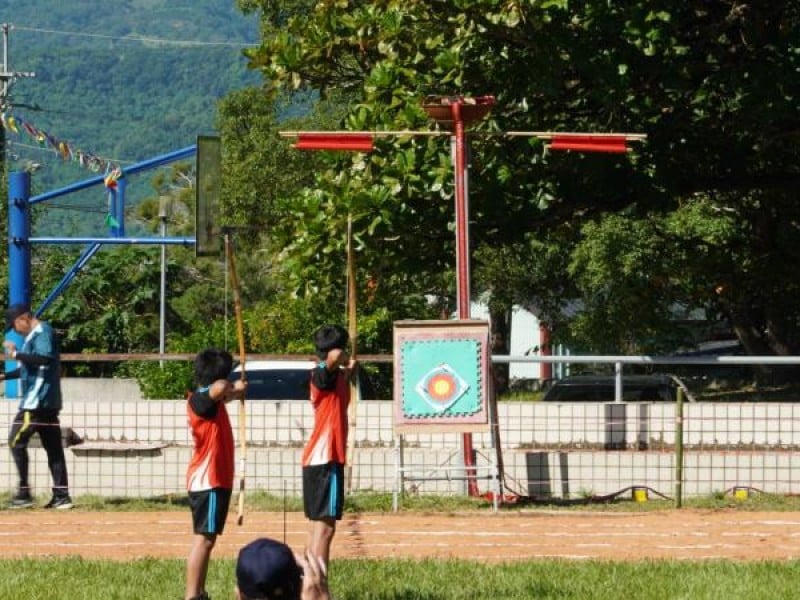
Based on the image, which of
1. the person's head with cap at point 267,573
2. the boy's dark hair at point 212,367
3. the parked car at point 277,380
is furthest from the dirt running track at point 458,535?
the person's head with cap at point 267,573

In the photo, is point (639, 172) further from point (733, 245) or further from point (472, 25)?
point (733, 245)

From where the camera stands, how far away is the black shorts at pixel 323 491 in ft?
31.9

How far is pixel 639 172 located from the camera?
1881cm

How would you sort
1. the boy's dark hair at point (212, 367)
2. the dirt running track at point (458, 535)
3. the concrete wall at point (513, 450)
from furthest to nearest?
1. the concrete wall at point (513, 450)
2. the dirt running track at point (458, 535)
3. the boy's dark hair at point (212, 367)

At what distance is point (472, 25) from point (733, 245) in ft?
30.1

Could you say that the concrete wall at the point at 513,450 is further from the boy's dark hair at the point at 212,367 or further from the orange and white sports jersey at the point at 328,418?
the boy's dark hair at the point at 212,367

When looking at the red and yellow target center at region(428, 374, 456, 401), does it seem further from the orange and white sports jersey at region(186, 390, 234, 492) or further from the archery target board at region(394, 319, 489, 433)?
the orange and white sports jersey at region(186, 390, 234, 492)

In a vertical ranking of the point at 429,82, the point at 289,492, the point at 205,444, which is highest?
the point at 429,82

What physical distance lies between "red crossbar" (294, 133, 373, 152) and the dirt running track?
3379 millimetres

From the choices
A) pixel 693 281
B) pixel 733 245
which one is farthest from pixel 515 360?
pixel 693 281

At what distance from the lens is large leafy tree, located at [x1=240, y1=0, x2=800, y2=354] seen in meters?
16.5

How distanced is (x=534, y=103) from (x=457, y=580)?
836 centimetres

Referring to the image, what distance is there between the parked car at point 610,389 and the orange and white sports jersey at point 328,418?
9099mm

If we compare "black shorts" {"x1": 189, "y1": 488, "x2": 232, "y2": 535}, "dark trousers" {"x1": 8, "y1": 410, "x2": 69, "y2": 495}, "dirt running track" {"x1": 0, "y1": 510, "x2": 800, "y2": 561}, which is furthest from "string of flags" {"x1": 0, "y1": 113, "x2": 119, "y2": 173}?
"black shorts" {"x1": 189, "y1": 488, "x2": 232, "y2": 535}
